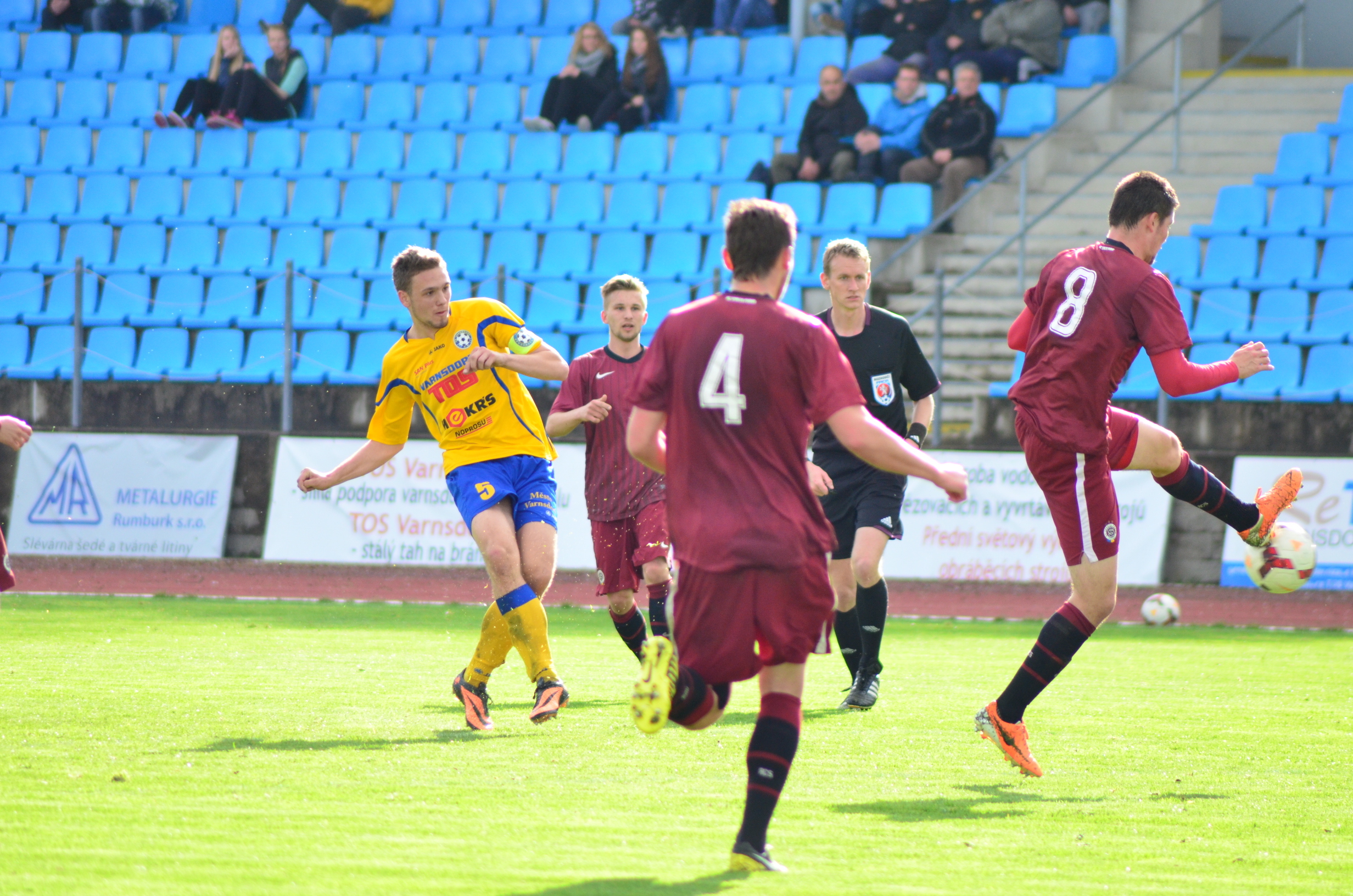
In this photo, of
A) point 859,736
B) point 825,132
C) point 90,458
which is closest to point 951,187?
point 825,132

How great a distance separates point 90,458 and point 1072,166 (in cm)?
1195

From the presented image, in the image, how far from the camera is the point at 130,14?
22.8 m

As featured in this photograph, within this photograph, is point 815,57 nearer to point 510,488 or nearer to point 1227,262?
point 1227,262

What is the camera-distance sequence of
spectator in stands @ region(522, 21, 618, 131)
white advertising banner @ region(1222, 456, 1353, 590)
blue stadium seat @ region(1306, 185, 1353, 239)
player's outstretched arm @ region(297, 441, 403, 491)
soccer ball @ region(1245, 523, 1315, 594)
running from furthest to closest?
spectator in stands @ region(522, 21, 618, 131)
blue stadium seat @ region(1306, 185, 1353, 239)
white advertising banner @ region(1222, 456, 1353, 590)
player's outstretched arm @ region(297, 441, 403, 491)
soccer ball @ region(1245, 523, 1315, 594)

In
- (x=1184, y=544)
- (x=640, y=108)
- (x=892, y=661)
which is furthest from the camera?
(x=640, y=108)

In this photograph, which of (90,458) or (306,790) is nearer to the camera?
(306,790)

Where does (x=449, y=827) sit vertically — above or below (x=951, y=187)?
below

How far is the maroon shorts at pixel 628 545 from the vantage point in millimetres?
7852

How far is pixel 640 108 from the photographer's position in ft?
62.9

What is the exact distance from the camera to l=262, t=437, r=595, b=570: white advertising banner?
14.2 metres

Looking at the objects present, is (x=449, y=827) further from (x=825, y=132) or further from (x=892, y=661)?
(x=825, y=132)

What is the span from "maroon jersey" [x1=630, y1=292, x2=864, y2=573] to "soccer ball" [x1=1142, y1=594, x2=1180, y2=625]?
9086mm

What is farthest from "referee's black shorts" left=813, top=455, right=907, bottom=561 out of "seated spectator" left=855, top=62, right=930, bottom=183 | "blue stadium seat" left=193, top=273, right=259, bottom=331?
"blue stadium seat" left=193, top=273, right=259, bottom=331

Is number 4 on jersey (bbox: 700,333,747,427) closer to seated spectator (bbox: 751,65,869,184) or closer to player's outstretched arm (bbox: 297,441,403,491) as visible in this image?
player's outstretched arm (bbox: 297,441,403,491)
